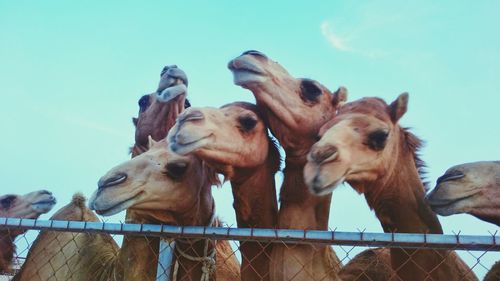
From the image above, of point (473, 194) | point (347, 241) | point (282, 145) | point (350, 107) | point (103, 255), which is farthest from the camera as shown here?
point (103, 255)

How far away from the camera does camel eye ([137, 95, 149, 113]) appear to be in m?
5.69

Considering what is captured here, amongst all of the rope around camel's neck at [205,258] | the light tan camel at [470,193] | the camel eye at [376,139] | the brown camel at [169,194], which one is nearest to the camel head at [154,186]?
the brown camel at [169,194]

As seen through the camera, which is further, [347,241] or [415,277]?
[415,277]

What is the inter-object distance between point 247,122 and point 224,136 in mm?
284

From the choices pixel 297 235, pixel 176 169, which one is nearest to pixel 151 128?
pixel 176 169

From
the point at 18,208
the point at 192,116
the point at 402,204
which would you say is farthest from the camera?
the point at 18,208

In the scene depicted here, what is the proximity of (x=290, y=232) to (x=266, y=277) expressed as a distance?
3.83 ft

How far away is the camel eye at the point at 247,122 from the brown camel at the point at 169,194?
58 centimetres

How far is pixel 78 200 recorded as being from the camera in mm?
5734

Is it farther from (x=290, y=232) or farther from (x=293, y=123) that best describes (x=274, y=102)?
(x=290, y=232)

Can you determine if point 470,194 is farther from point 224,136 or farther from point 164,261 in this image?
point 164,261

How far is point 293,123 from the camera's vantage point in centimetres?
399

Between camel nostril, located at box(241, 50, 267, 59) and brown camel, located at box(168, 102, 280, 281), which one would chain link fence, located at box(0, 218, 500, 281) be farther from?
camel nostril, located at box(241, 50, 267, 59)

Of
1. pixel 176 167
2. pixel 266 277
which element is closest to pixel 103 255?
pixel 176 167
